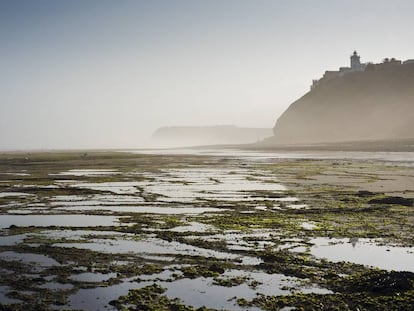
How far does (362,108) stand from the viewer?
178 m

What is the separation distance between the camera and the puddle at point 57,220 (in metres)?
20.4

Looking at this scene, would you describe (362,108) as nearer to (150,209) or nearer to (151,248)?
(150,209)

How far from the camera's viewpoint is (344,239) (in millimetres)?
16672

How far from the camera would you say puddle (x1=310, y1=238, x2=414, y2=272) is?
43.9ft

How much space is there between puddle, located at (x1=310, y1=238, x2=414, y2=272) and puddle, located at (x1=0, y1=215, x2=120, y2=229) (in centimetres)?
1003

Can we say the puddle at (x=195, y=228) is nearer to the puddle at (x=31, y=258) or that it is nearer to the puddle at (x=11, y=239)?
the puddle at (x=31, y=258)

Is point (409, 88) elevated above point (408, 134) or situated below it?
above

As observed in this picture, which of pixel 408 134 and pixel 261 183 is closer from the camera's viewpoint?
pixel 261 183

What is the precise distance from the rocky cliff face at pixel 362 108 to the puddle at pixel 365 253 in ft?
486

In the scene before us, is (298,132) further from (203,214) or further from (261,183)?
(203,214)

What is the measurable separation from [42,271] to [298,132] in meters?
188

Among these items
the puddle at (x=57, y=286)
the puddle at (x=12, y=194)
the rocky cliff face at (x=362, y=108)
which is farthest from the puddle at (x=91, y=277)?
the rocky cliff face at (x=362, y=108)

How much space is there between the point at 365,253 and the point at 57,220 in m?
14.7

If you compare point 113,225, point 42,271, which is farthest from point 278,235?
point 42,271
